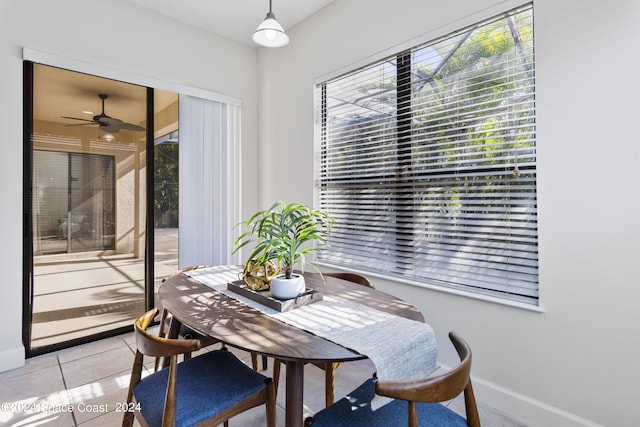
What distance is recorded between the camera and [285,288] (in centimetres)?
154

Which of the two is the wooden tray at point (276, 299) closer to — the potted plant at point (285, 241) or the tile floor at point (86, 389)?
the potted plant at point (285, 241)

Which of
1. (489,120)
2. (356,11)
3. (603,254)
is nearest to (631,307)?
(603,254)

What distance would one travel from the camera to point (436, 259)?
2186 millimetres

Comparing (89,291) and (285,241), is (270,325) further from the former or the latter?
(89,291)

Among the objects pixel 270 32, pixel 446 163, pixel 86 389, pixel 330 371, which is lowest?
pixel 86 389

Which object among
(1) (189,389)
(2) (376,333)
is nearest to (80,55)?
(1) (189,389)

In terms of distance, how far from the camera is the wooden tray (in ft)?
4.80

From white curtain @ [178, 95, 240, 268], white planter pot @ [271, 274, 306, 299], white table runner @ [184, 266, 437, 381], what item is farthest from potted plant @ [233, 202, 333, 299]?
white curtain @ [178, 95, 240, 268]

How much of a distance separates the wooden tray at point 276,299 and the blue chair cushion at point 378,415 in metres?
0.45

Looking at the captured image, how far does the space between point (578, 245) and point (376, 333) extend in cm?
119

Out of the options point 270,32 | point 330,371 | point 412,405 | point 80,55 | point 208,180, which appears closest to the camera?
point 412,405

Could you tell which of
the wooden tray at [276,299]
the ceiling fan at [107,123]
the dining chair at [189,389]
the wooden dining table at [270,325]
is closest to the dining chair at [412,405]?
the wooden dining table at [270,325]

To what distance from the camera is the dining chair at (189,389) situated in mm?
1136

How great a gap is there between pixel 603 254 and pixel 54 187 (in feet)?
12.0
